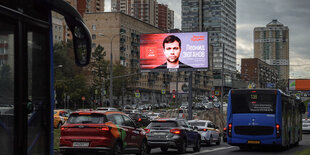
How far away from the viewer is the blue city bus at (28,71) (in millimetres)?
5211

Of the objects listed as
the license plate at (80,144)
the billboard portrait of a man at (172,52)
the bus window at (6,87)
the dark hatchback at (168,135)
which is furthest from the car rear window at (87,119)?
the billboard portrait of a man at (172,52)

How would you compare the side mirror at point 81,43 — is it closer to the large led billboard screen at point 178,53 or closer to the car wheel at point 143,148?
the car wheel at point 143,148

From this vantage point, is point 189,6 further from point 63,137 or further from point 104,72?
point 63,137

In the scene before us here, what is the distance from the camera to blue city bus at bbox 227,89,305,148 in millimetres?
22969

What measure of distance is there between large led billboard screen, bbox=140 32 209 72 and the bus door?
2106 centimetres

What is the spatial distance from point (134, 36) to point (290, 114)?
91.4 metres

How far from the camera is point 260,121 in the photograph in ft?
75.8

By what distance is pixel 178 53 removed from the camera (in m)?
45.4

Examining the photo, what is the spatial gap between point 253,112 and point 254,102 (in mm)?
454

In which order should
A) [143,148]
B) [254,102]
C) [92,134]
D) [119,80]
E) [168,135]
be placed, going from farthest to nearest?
[119,80]
[254,102]
[168,135]
[143,148]
[92,134]

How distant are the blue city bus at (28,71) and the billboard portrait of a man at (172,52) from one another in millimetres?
38911

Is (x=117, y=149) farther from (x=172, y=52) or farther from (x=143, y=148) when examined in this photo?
(x=172, y=52)

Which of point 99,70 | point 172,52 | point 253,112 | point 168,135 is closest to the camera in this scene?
point 168,135

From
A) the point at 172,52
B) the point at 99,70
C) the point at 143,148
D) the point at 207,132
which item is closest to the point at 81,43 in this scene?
the point at 143,148
